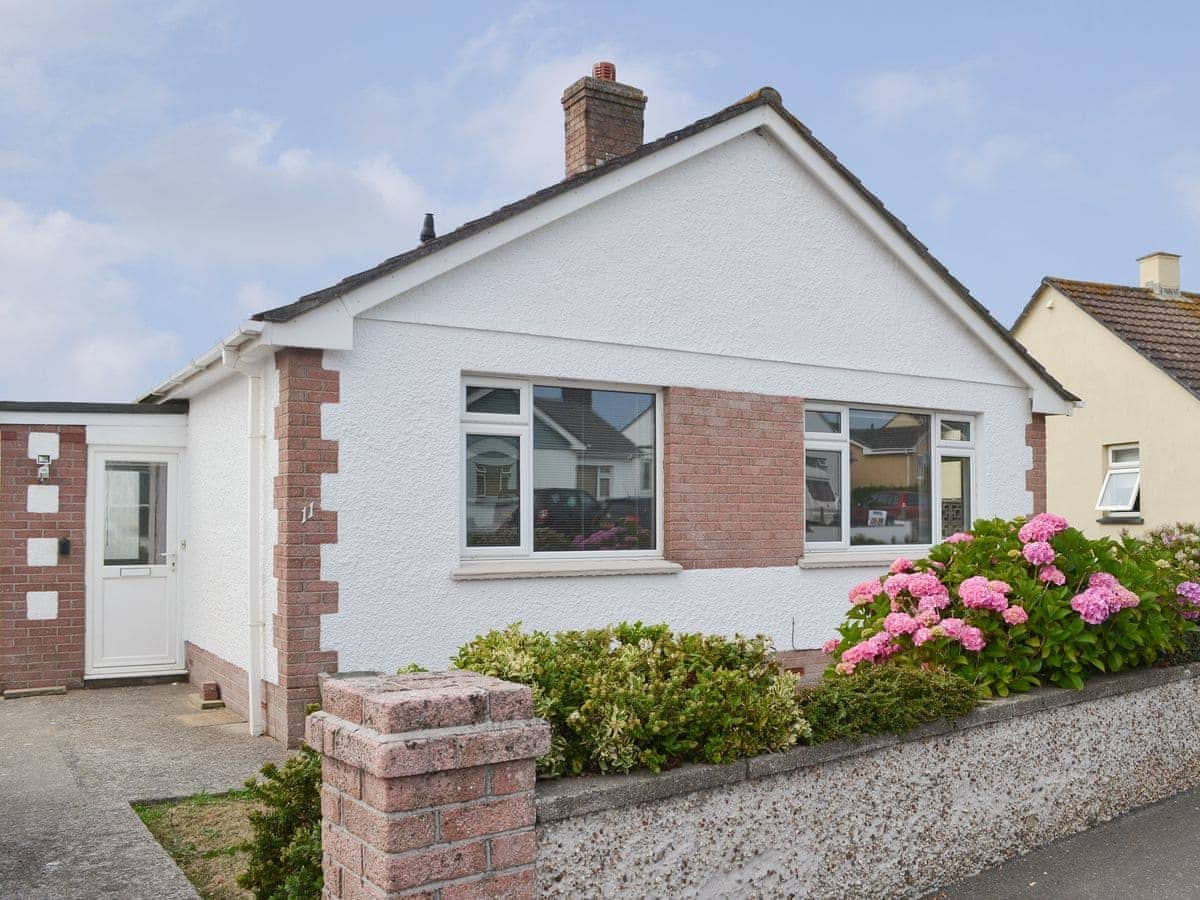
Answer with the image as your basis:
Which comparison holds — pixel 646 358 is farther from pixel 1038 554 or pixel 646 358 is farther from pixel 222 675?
pixel 222 675

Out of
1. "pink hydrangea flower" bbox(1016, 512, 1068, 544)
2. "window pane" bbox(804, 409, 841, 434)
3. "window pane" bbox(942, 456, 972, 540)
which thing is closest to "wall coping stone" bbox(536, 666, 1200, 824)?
"pink hydrangea flower" bbox(1016, 512, 1068, 544)

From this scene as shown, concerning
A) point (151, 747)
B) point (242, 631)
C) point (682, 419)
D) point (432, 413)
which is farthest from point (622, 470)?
point (151, 747)

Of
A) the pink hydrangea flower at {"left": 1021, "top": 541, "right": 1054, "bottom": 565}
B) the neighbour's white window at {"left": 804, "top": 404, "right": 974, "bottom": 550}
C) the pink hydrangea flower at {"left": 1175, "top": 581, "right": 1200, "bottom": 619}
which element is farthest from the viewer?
the neighbour's white window at {"left": 804, "top": 404, "right": 974, "bottom": 550}

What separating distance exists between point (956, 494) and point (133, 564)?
834 centimetres

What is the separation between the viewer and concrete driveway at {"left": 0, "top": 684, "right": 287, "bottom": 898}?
181 inches

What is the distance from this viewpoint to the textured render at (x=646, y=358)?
25.3ft

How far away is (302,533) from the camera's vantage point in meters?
7.41

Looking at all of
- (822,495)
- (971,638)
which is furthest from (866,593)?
(822,495)

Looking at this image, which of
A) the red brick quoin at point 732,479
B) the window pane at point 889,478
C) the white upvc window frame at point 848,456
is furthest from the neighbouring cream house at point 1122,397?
the red brick quoin at point 732,479

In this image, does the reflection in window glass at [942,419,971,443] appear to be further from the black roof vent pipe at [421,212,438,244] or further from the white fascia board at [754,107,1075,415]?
the black roof vent pipe at [421,212,438,244]

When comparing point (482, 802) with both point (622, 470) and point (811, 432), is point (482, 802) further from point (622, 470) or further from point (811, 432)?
point (811, 432)

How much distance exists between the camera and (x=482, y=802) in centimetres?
339

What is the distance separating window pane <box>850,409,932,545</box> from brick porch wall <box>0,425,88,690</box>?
24.3ft

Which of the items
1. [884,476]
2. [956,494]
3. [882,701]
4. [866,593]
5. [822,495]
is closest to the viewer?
[882,701]
